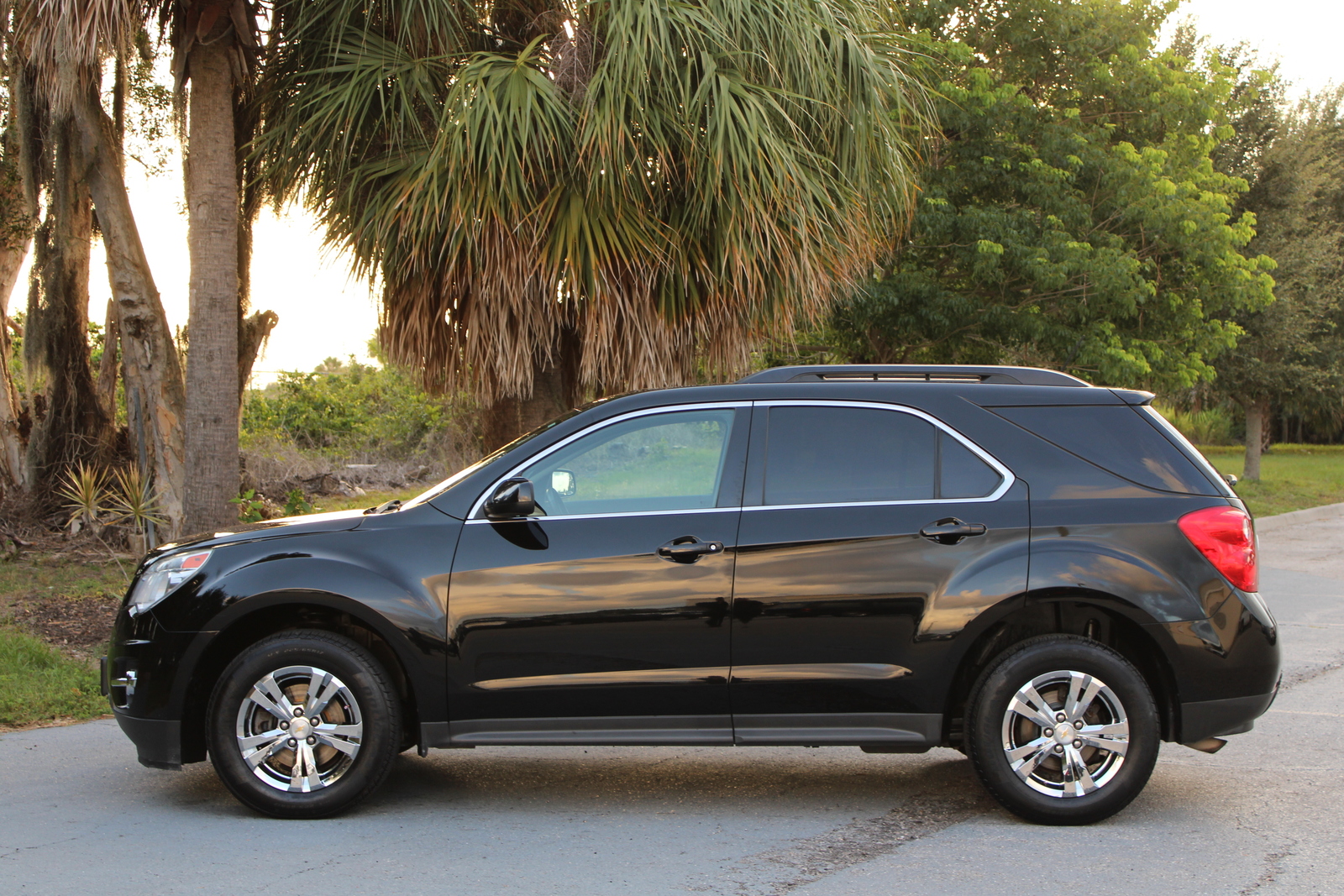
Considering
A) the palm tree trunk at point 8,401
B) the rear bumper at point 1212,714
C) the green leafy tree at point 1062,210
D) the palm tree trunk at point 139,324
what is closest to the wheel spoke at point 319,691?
the rear bumper at point 1212,714

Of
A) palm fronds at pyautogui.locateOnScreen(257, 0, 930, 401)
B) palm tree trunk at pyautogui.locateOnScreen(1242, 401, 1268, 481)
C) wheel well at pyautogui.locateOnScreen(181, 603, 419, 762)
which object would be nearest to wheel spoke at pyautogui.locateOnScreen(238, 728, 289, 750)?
wheel well at pyautogui.locateOnScreen(181, 603, 419, 762)

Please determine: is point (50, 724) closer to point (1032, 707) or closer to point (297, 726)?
point (297, 726)

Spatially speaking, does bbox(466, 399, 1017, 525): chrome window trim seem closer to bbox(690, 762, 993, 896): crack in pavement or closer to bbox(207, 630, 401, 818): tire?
bbox(207, 630, 401, 818): tire

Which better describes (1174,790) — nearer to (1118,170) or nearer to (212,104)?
(212,104)

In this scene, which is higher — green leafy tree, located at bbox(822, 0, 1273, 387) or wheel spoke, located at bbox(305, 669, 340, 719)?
green leafy tree, located at bbox(822, 0, 1273, 387)

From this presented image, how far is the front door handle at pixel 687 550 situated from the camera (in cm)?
470

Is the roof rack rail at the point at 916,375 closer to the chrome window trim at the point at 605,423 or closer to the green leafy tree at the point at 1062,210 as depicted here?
the chrome window trim at the point at 605,423

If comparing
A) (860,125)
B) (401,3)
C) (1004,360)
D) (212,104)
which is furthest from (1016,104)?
(212,104)

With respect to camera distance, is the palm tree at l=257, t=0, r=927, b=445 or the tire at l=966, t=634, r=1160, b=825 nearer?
the tire at l=966, t=634, r=1160, b=825

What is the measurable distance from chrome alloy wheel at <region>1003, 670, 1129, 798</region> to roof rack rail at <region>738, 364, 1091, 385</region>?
1247mm

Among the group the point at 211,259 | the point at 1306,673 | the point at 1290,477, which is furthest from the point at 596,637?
the point at 1290,477

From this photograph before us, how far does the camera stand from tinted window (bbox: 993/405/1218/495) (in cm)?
482

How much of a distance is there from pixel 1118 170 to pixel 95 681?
1354 cm

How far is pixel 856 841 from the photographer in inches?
178
